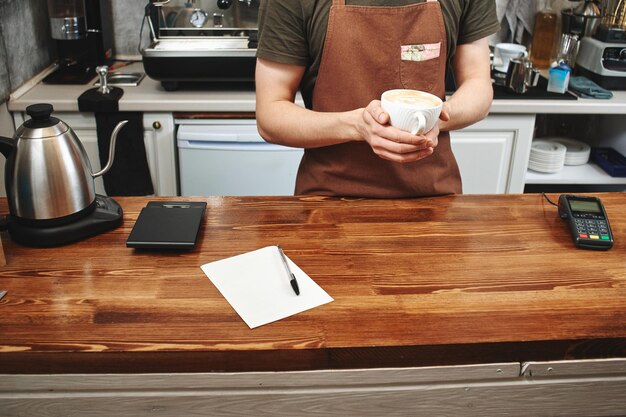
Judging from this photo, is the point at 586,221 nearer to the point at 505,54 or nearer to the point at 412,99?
the point at 412,99

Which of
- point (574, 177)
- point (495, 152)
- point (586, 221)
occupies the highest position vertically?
point (586, 221)

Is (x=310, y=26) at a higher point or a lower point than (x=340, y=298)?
higher

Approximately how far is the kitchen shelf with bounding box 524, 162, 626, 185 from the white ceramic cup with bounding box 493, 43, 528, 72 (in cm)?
49

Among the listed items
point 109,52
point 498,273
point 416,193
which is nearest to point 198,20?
point 109,52

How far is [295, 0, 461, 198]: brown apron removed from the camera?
Result: 1.53 meters

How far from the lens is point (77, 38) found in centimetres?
265

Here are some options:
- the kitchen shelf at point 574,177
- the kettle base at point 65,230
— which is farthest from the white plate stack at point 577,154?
the kettle base at point 65,230

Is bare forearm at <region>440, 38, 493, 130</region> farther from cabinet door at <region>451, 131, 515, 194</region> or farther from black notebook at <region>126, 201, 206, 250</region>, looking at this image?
cabinet door at <region>451, 131, 515, 194</region>

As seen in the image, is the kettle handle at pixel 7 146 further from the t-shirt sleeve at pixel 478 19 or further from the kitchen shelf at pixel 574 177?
the kitchen shelf at pixel 574 177

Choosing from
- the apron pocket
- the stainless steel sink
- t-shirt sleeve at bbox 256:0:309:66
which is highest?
t-shirt sleeve at bbox 256:0:309:66

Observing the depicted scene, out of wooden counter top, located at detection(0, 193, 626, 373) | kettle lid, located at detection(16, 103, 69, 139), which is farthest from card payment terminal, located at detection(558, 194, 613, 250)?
kettle lid, located at detection(16, 103, 69, 139)

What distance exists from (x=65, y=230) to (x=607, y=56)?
2.36 meters

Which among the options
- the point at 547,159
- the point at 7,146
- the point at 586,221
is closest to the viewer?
the point at 7,146

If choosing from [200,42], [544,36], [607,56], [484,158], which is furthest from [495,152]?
[200,42]
